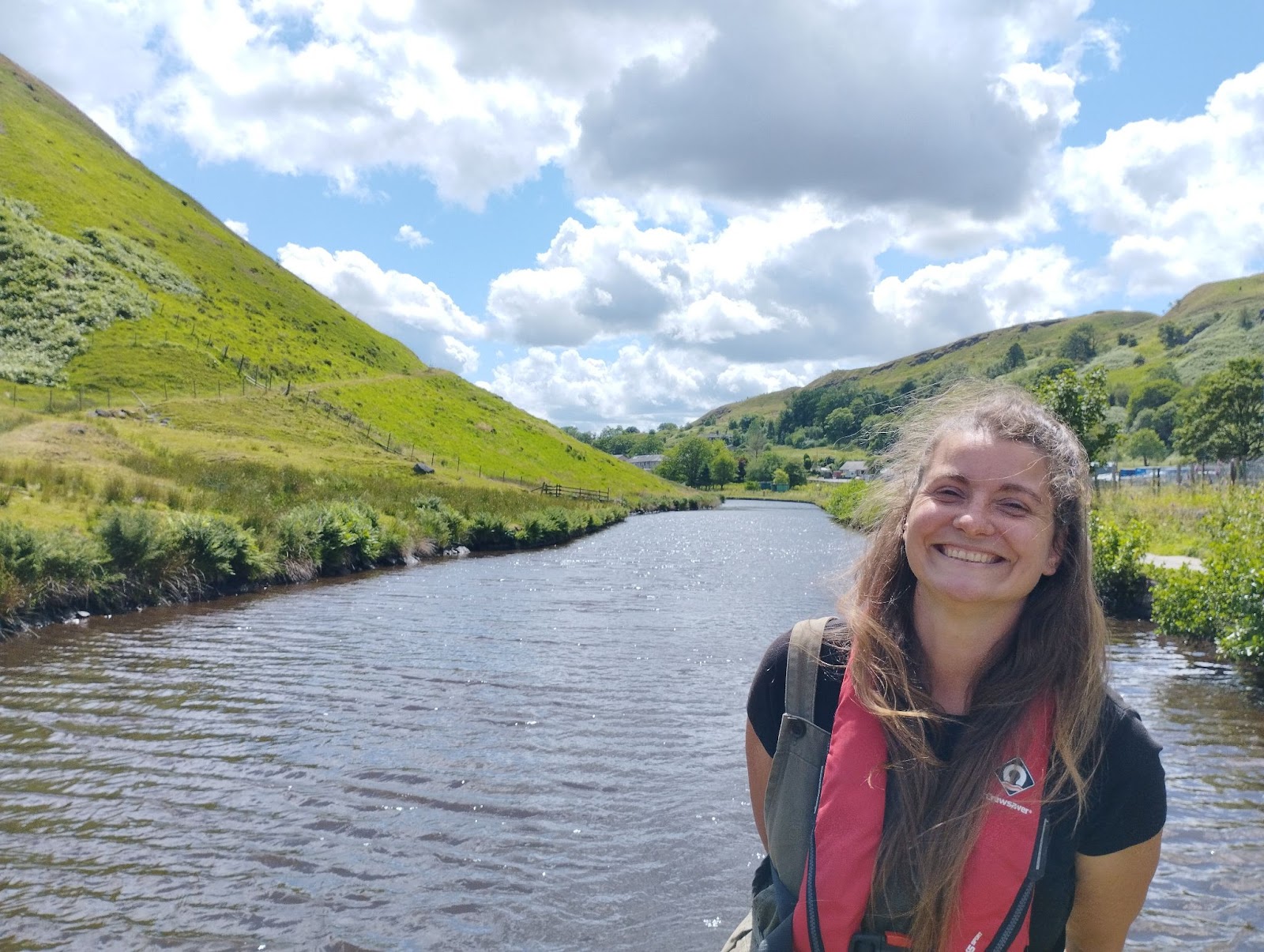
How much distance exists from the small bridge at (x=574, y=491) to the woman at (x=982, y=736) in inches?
2791

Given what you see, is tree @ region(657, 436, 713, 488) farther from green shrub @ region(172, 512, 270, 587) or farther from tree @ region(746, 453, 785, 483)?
green shrub @ region(172, 512, 270, 587)

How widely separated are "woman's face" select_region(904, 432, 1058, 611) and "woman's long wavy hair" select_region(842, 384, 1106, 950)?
0.20 ft

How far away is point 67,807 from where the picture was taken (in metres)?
7.80

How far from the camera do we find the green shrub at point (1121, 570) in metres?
19.4

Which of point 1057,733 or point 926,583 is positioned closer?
point 1057,733

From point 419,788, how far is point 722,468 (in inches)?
7187

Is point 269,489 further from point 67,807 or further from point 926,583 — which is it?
point 926,583

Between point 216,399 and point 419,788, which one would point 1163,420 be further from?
point 419,788

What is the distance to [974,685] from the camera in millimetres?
2582

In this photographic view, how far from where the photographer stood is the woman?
2.29m

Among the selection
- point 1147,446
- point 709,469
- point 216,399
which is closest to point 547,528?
point 216,399

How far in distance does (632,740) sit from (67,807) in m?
5.66

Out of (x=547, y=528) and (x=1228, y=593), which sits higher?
(x=547, y=528)

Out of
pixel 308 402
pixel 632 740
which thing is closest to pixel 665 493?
pixel 308 402
